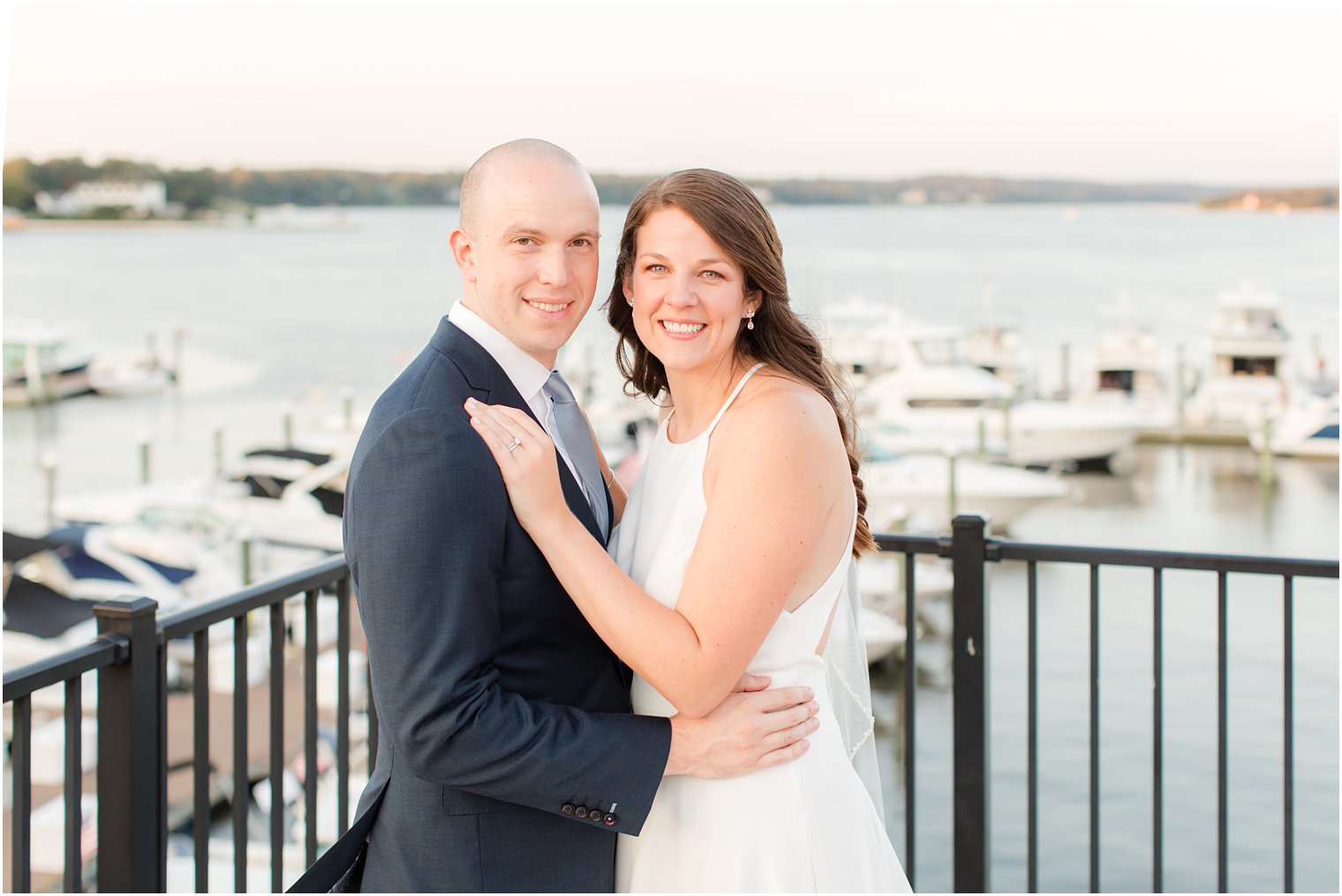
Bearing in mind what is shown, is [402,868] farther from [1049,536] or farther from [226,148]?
[226,148]

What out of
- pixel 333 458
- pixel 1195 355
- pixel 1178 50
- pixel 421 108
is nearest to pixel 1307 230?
pixel 1178 50

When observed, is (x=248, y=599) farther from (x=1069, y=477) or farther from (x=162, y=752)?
(x=1069, y=477)

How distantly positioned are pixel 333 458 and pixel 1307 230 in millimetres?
68710

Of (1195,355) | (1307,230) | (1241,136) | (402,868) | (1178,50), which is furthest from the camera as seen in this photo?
(1307,230)

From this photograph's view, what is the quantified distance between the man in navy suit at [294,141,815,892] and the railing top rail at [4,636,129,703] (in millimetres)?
678

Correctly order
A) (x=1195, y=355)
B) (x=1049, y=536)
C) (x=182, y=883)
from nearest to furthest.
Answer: (x=182, y=883) < (x=1049, y=536) < (x=1195, y=355)

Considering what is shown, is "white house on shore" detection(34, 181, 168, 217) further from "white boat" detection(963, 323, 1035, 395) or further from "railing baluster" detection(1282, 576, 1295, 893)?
"railing baluster" detection(1282, 576, 1295, 893)

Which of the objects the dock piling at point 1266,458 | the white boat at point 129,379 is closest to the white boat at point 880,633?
the dock piling at point 1266,458

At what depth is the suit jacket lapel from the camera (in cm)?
179

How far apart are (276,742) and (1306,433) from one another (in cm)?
3058

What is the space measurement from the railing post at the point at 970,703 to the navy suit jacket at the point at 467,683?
1339mm

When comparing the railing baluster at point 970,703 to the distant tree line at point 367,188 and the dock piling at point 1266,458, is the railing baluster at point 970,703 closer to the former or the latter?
the dock piling at point 1266,458

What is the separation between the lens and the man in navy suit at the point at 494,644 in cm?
164

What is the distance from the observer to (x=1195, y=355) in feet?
131
